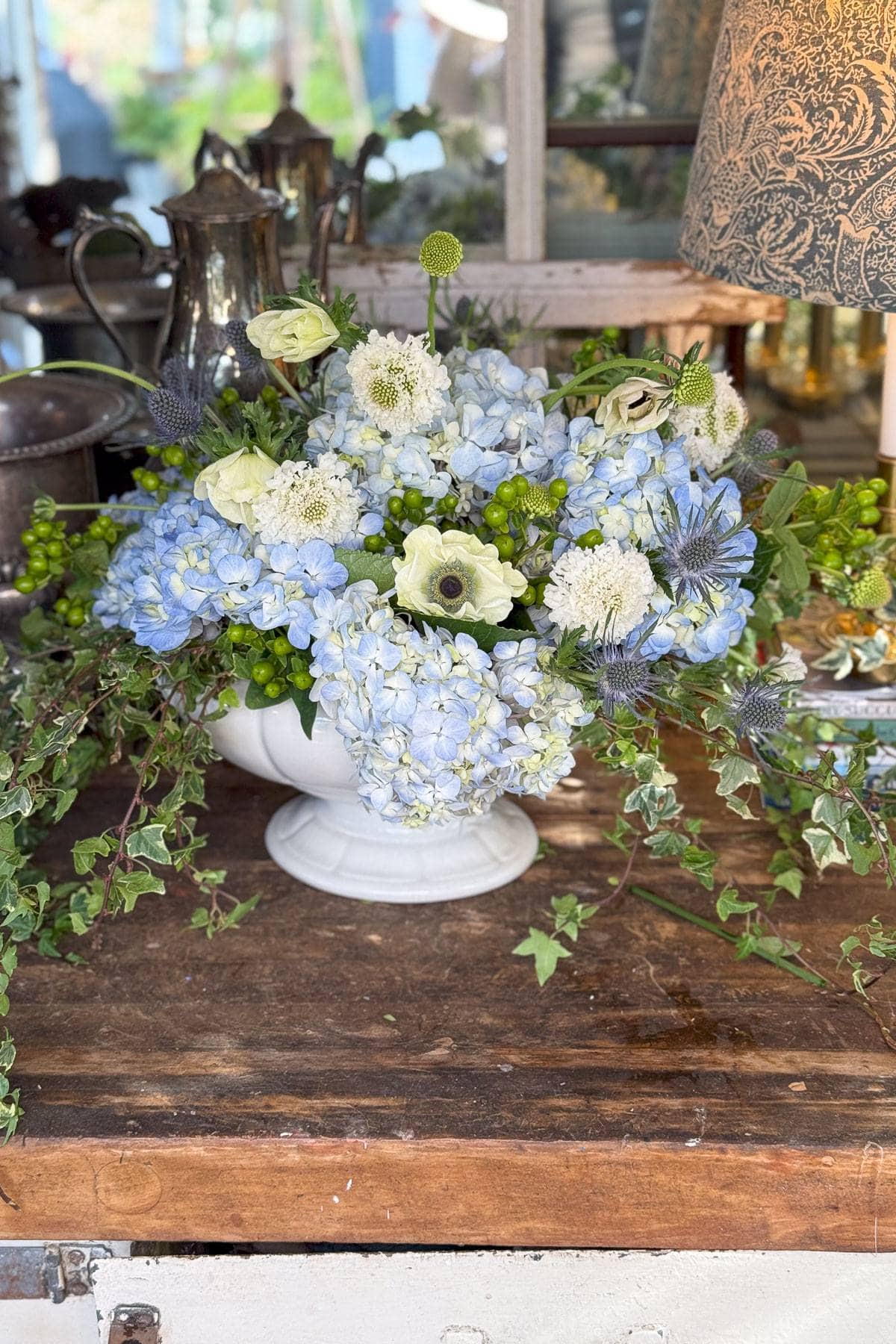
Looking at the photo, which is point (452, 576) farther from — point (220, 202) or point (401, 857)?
point (220, 202)

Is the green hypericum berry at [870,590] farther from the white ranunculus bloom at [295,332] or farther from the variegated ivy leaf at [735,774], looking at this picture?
the white ranunculus bloom at [295,332]

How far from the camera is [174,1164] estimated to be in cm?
75

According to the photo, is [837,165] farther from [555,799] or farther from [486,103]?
[486,103]

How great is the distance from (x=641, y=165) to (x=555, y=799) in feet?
2.81

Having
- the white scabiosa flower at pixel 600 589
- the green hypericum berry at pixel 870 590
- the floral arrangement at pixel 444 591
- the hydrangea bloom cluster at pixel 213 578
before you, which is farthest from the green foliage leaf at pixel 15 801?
the green hypericum berry at pixel 870 590

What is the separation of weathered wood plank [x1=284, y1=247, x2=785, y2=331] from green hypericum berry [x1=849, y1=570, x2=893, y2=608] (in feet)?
2.19

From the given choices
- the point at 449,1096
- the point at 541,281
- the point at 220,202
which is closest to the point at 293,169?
the point at 541,281

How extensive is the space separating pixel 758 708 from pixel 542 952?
20cm

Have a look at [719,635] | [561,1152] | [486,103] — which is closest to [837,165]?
[719,635]

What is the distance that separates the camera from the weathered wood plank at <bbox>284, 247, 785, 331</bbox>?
5.09ft

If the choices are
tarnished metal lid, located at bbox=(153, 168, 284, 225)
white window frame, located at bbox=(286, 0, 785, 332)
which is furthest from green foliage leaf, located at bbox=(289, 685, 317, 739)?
white window frame, located at bbox=(286, 0, 785, 332)

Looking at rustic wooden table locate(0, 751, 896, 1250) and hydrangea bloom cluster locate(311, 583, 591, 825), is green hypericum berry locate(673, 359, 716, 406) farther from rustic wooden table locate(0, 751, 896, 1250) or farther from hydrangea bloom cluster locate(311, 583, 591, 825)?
rustic wooden table locate(0, 751, 896, 1250)

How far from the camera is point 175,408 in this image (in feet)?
2.79

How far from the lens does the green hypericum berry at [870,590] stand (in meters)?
0.97
